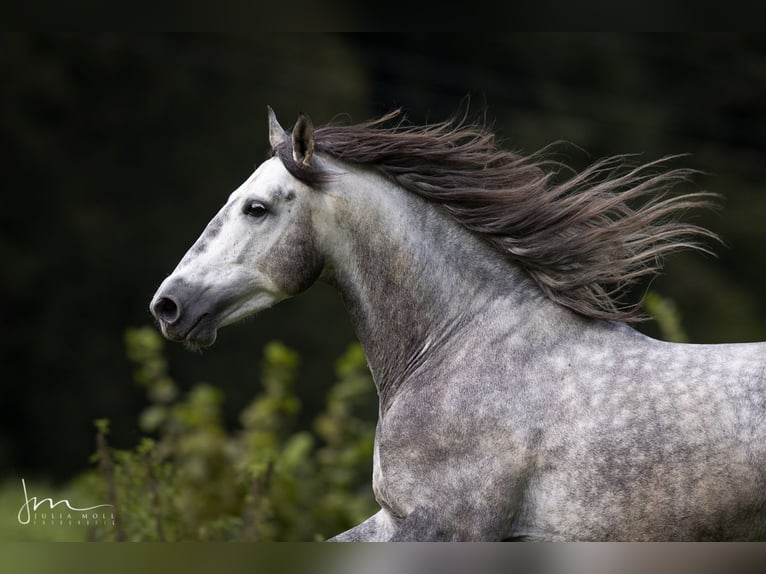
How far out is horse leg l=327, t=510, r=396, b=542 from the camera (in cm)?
359

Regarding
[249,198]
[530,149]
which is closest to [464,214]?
[249,198]

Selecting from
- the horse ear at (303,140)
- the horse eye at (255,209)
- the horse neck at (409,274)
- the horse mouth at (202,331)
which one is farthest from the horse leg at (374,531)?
the horse ear at (303,140)

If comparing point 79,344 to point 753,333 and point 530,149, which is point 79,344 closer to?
point 530,149

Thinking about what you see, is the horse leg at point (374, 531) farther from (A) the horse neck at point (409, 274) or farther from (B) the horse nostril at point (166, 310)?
(B) the horse nostril at point (166, 310)

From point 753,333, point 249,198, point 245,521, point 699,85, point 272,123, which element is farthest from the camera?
point 699,85

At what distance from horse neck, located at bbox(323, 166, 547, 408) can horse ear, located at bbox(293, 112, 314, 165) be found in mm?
159

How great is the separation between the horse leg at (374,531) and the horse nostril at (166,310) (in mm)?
898

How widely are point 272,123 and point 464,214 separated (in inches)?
30.5

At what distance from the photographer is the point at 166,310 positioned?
12.0ft

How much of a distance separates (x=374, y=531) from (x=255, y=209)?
1150 mm

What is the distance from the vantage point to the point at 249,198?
368cm

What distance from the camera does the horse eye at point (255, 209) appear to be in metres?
3.66

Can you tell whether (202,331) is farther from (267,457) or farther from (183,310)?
(267,457)

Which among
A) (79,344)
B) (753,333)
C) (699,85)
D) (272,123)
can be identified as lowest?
(753,333)
